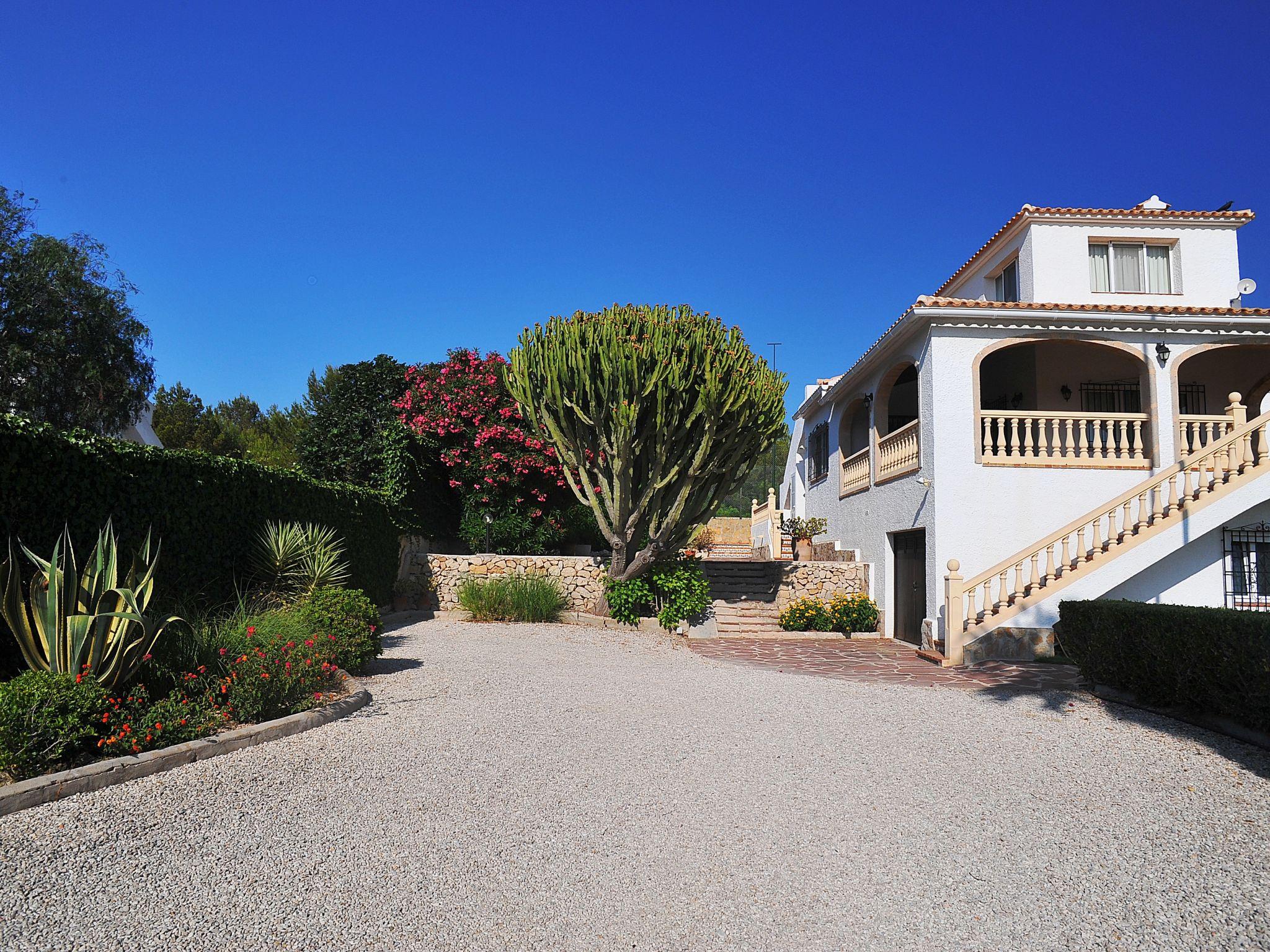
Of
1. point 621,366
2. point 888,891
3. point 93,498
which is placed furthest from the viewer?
point 621,366

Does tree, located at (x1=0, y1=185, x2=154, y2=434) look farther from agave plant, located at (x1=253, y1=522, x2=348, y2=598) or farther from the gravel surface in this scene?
the gravel surface

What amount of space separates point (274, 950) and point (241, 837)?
118 centimetres

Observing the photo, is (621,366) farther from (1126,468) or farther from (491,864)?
(491,864)

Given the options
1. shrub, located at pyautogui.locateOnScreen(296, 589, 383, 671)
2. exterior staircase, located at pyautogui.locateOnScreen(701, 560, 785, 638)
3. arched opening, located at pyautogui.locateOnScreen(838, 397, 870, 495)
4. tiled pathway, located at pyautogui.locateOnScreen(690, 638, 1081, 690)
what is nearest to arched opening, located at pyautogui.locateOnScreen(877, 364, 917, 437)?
arched opening, located at pyautogui.locateOnScreen(838, 397, 870, 495)

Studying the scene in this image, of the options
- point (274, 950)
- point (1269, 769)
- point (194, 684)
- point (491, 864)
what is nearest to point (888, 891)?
point (491, 864)

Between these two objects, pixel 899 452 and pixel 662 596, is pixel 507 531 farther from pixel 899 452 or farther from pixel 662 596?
pixel 899 452

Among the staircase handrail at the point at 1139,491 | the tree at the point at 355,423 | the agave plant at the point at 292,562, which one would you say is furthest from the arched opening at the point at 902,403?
the agave plant at the point at 292,562

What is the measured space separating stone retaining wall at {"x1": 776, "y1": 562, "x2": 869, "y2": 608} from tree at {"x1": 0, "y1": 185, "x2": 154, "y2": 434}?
1558 centimetres

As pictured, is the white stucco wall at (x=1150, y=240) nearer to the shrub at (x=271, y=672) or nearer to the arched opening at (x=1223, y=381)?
the arched opening at (x=1223, y=381)

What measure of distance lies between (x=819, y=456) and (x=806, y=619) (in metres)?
7.62

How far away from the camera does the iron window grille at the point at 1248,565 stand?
12.4m

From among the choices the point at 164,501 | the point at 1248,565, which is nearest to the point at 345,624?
the point at 164,501

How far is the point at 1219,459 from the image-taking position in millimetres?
11875

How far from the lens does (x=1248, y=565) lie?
1246cm
